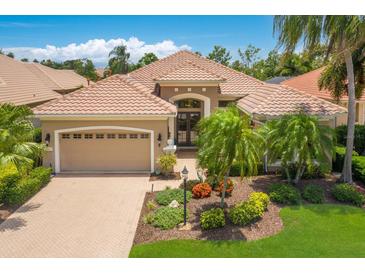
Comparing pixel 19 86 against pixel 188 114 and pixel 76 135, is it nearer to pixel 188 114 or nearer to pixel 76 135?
pixel 76 135

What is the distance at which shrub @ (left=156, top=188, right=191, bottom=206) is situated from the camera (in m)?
14.0

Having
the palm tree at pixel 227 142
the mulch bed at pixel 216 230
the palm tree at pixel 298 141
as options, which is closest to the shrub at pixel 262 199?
the mulch bed at pixel 216 230

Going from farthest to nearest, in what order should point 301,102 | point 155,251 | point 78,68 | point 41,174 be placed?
point 78,68
point 301,102
point 41,174
point 155,251

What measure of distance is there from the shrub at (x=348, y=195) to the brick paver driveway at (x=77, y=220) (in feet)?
25.2

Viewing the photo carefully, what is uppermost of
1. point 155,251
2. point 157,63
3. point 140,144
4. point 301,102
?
point 157,63

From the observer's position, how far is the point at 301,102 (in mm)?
18781

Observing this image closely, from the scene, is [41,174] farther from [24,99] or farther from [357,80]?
[357,80]

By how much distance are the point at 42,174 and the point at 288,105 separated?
12021 mm

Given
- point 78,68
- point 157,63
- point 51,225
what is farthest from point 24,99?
point 78,68

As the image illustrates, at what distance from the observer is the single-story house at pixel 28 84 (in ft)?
83.9

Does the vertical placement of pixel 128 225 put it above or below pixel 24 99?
below

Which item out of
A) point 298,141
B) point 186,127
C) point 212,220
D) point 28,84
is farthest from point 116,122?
point 28,84

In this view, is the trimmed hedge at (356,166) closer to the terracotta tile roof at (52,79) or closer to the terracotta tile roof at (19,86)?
the terracotta tile roof at (19,86)

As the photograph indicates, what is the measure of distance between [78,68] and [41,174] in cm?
6784
